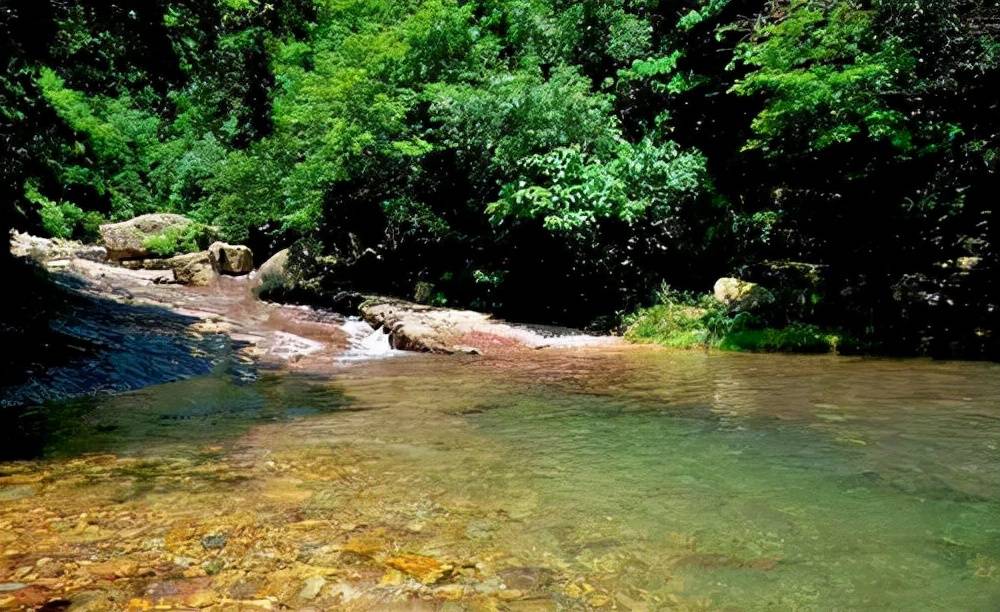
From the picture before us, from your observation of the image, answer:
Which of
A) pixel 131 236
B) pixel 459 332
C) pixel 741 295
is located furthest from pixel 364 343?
pixel 131 236

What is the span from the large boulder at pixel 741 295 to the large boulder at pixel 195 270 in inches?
571

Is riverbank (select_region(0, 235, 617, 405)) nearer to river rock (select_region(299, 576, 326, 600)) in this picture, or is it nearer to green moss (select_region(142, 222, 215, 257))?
green moss (select_region(142, 222, 215, 257))

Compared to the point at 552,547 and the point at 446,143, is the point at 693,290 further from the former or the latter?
the point at 552,547

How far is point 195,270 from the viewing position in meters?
19.9

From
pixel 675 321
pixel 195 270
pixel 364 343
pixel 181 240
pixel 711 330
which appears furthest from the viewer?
pixel 181 240

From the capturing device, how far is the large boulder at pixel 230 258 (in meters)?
21.1

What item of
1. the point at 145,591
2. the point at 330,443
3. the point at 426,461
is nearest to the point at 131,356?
the point at 330,443

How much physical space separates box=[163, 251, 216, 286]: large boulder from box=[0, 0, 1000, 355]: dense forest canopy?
79.0 inches

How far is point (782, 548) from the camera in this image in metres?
3.26

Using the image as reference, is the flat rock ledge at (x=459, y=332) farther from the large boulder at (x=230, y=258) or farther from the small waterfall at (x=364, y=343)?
the large boulder at (x=230, y=258)

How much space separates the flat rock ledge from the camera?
12.1 m

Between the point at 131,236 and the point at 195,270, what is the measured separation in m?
5.41

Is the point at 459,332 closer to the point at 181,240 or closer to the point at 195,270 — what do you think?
the point at 195,270

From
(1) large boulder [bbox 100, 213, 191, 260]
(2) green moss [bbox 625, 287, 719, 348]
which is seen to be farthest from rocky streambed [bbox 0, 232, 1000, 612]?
(1) large boulder [bbox 100, 213, 191, 260]
